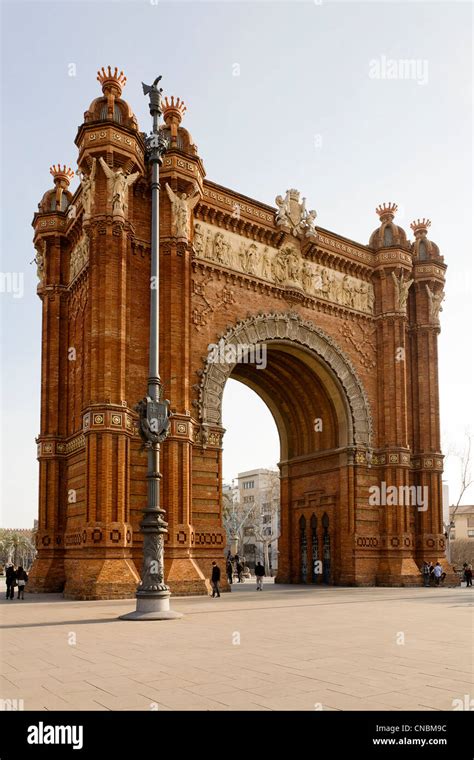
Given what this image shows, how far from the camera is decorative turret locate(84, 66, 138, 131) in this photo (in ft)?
86.6

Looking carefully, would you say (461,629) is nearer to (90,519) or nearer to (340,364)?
(90,519)

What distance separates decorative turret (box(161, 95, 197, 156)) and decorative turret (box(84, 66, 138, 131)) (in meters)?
1.63

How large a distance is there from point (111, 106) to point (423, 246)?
18.4 metres

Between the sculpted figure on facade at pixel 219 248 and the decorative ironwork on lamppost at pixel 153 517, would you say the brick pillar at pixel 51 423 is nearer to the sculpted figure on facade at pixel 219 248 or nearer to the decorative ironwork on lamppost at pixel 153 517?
the sculpted figure on facade at pixel 219 248

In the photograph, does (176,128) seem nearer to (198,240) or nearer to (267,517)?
(198,240)

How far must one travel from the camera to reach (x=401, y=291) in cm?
3581

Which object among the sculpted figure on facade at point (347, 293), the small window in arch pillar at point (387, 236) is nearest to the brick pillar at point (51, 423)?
the sculpted figure on facade at point (347, 293)

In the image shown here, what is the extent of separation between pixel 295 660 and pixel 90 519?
46.4 feet

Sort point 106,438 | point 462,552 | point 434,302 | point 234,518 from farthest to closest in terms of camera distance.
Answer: point 462,552
point 234,518
point 434,302
point 106,438

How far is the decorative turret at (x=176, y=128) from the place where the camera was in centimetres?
2816

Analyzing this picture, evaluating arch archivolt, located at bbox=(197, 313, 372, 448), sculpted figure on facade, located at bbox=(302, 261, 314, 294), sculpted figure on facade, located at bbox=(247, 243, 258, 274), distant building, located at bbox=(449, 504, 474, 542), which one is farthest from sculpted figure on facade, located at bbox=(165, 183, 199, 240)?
distant building, located at bbox=(449, 504, 474, 542)

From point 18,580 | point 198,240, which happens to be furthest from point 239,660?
point 198,240

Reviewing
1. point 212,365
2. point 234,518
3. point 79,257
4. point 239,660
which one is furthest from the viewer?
point 234,518

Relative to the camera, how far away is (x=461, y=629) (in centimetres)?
1526
